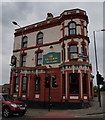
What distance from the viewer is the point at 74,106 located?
1650 cm

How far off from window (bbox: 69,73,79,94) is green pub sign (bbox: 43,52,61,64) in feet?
10.4

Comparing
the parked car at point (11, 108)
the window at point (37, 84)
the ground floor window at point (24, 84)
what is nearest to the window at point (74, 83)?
the window at point (37, 84)

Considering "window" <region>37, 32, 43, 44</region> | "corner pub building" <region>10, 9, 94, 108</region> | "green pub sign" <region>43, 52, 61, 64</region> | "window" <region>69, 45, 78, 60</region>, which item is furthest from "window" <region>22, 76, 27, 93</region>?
"window" <region>69, 45, 78, 60</region>

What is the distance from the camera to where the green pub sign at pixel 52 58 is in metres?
19.8

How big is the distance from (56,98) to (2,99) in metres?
8.35

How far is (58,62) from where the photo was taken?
19641mm

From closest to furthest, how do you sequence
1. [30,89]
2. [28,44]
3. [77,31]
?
[77,31], [30,89], [28,44]

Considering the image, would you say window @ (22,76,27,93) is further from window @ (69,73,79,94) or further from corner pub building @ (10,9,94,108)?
window @ (69,73,79,94)

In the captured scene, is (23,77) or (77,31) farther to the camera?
(23,77)

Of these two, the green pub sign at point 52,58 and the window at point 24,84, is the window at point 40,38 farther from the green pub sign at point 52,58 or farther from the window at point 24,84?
the window at point 24,84

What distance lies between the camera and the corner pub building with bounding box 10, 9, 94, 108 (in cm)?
1736

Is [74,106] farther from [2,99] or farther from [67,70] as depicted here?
[2,99]

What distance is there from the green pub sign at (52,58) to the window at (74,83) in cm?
317

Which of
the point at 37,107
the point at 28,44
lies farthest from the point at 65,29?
the point at 37,107
